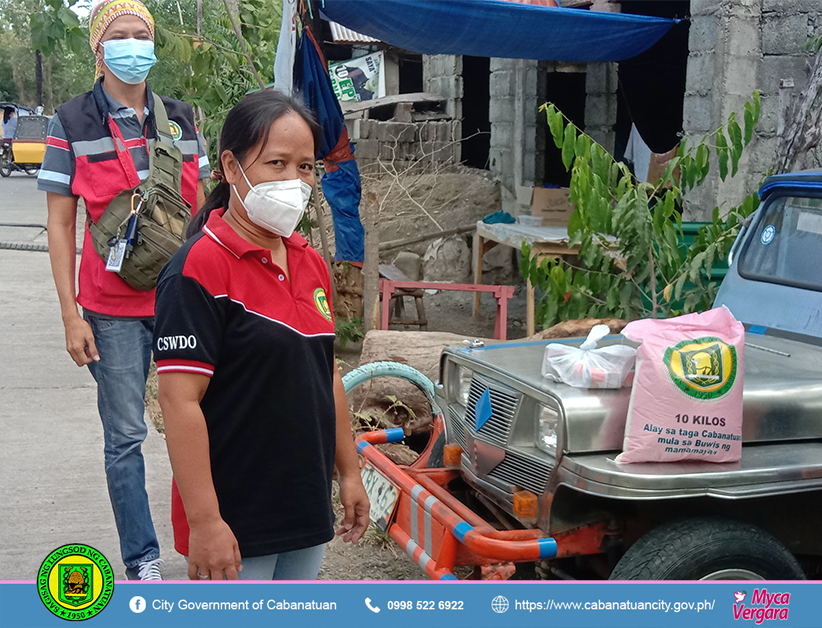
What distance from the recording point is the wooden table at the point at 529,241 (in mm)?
7797

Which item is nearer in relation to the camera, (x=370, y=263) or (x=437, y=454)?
(x=437, y=454)

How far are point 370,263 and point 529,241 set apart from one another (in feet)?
5.74

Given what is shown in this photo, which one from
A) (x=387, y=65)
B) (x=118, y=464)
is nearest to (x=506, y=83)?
(x=387, y=65)

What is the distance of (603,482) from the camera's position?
2.49 m

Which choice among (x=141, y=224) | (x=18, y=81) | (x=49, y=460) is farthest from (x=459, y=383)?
(x=18, y=81)

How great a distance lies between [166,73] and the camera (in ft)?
51.9

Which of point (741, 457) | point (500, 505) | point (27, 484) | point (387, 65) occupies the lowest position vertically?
point (27, 484)

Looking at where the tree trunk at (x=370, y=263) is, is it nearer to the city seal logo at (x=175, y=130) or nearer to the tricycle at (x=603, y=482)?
the tricycle at (x=603, y=482)

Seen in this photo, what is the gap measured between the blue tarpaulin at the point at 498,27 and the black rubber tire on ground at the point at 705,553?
469 centimetres

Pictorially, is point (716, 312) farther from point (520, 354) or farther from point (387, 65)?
point (387, 65)

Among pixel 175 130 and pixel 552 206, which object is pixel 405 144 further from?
pixel 175 130

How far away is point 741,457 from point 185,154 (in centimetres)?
221

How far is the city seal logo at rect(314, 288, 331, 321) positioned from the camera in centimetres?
205

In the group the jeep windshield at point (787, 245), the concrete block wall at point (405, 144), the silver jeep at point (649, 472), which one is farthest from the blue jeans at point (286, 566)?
the concrete block wall at point (405, 144)
